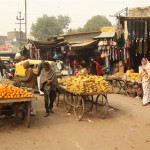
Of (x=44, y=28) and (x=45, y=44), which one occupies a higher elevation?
(x=44, y=28)

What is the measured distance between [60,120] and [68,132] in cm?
147

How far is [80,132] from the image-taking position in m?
8.02

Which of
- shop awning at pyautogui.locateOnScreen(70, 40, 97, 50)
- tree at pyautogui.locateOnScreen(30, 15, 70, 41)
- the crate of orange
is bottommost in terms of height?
the crate of orange

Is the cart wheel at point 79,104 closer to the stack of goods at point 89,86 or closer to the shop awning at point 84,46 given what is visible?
the stack of goods at point 89,86

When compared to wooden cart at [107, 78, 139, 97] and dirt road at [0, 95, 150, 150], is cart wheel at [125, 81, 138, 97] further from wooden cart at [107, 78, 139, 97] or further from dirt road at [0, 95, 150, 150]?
dirt road at [0, 95, 150, 150]

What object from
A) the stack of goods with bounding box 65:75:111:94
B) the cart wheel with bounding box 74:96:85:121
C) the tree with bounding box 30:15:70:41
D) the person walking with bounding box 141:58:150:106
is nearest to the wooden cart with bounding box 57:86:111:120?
the cart wheel with bounding box 74:96:85:121

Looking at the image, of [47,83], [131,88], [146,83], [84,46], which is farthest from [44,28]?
[47,83]

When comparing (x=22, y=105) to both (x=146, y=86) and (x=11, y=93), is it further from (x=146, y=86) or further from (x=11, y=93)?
(x=146, y=86)

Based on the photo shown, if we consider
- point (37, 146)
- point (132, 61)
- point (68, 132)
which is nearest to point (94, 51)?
point (132, 61)

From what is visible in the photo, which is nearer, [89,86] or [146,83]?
[89,86]

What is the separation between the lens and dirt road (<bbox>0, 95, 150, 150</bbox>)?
271 inches

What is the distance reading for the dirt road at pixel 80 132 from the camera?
22.6 feet

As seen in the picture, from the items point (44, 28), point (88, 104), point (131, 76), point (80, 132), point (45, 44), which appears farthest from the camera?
point (44, 28)

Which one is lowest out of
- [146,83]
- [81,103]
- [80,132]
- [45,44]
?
[80,132]
